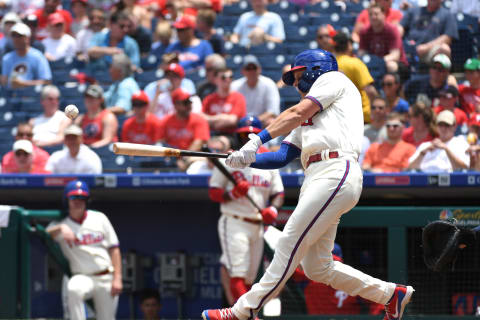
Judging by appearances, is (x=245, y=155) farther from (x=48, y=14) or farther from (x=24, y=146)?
(x=48, y=14)

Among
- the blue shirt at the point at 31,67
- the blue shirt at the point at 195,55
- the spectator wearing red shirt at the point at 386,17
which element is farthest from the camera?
the blue shirt at the point at 31,67

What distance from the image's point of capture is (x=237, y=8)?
11414 millimetres

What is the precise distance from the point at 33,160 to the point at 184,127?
5.03 feet

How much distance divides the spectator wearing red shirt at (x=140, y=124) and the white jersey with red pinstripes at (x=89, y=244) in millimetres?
1512

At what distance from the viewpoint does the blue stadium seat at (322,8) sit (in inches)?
424

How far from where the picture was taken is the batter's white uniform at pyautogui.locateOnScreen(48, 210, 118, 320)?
7777mm

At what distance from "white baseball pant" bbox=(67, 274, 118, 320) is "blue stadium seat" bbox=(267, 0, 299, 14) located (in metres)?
4.40

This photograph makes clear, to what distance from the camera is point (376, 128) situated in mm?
8766

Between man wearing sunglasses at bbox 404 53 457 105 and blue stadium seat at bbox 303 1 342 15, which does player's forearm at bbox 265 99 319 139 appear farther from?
blue stadium seat at bbox 303 1 342 15

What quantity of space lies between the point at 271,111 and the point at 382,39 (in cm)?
152

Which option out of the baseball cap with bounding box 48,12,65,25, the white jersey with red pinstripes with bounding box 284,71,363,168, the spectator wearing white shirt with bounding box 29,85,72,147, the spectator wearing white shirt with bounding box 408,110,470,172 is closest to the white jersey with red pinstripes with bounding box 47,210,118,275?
the spectator wearing white shirt with bounding box 29,85,72,147

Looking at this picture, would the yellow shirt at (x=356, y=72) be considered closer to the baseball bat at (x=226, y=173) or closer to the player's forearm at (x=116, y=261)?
the baseball bat at (x=226, y=173)

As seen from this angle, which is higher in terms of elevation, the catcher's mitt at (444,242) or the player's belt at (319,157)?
the player's belt at (319,157)

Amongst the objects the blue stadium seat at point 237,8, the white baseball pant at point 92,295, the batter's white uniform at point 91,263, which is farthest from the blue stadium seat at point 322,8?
the white baseball pant at point 92,295
